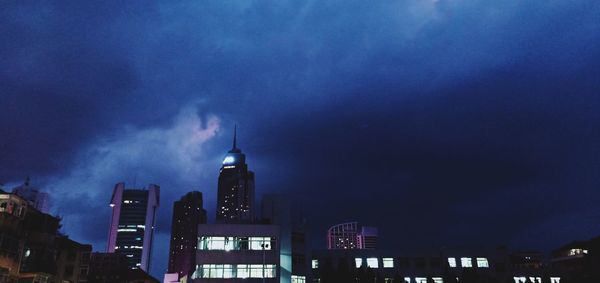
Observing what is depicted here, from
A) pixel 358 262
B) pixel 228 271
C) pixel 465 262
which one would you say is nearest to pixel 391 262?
pixel 358 262

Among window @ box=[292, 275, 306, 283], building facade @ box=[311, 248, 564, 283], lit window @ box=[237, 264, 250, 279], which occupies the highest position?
building facade @ box=[311, 248, 564, 283]

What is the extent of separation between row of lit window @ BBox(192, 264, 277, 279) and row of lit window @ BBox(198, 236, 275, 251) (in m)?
2.95

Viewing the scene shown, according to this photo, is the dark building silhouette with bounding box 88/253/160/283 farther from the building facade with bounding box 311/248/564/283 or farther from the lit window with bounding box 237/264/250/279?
the building facade with bounding box 311/248/564/283

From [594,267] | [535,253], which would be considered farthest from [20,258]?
[535,253]

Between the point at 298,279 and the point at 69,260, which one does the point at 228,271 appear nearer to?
the point at 298,279

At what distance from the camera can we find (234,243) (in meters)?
78.8

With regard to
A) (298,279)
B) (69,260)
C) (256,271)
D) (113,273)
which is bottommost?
(298,279)

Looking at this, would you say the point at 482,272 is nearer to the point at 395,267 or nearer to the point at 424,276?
the point at 424,276

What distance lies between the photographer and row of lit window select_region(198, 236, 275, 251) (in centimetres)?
7838

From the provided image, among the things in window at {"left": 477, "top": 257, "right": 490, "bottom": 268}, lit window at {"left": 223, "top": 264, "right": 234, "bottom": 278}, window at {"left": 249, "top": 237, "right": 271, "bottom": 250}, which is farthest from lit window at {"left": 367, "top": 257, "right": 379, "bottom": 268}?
lit window at {"left": 223, "top": 264, "right": 234, "bottom": 278}

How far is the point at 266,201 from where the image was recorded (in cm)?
9012

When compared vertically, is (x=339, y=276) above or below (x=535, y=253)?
below

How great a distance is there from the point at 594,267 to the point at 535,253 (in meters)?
84.5

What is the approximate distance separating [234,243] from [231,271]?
4621 mm
